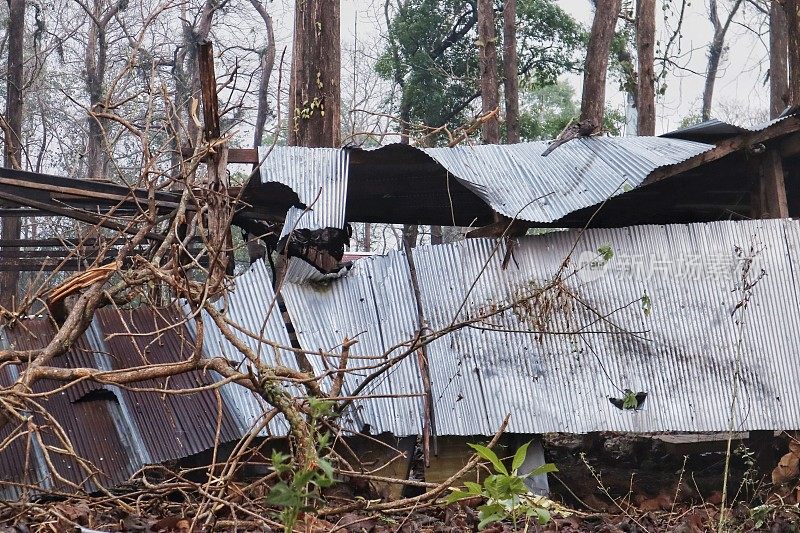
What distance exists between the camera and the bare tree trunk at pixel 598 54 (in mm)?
13562

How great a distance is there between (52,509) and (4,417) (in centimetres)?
86

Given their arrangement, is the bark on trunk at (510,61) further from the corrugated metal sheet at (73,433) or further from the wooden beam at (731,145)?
the corrugated metal sheet at (73,433)

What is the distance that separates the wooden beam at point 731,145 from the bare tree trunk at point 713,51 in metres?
23.4

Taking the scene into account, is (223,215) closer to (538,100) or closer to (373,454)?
(373,454)

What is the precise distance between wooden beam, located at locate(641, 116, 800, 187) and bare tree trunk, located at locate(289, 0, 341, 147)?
15.0 feet

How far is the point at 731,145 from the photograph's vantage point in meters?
7.45

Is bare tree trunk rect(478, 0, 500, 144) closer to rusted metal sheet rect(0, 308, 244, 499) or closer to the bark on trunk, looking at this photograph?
the bark on trunk

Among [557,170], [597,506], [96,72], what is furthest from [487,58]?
[96,72]

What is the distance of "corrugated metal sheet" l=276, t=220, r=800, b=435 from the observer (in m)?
7.00

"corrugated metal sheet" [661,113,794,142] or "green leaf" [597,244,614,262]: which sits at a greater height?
"corrugated metal sheet" [661,113,794,142]

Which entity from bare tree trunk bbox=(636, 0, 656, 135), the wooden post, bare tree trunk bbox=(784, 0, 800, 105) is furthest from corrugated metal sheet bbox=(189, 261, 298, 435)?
bare tree trunk bbox=(636, 0, 656, 135)

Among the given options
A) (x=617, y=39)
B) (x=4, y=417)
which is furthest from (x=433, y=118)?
(x=4, y=417)

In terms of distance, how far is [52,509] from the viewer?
15.1 feet

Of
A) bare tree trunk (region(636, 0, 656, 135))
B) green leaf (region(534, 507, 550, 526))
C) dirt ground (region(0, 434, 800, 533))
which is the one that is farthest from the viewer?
bare tree trunk (region(636, 0, 656, 135))
